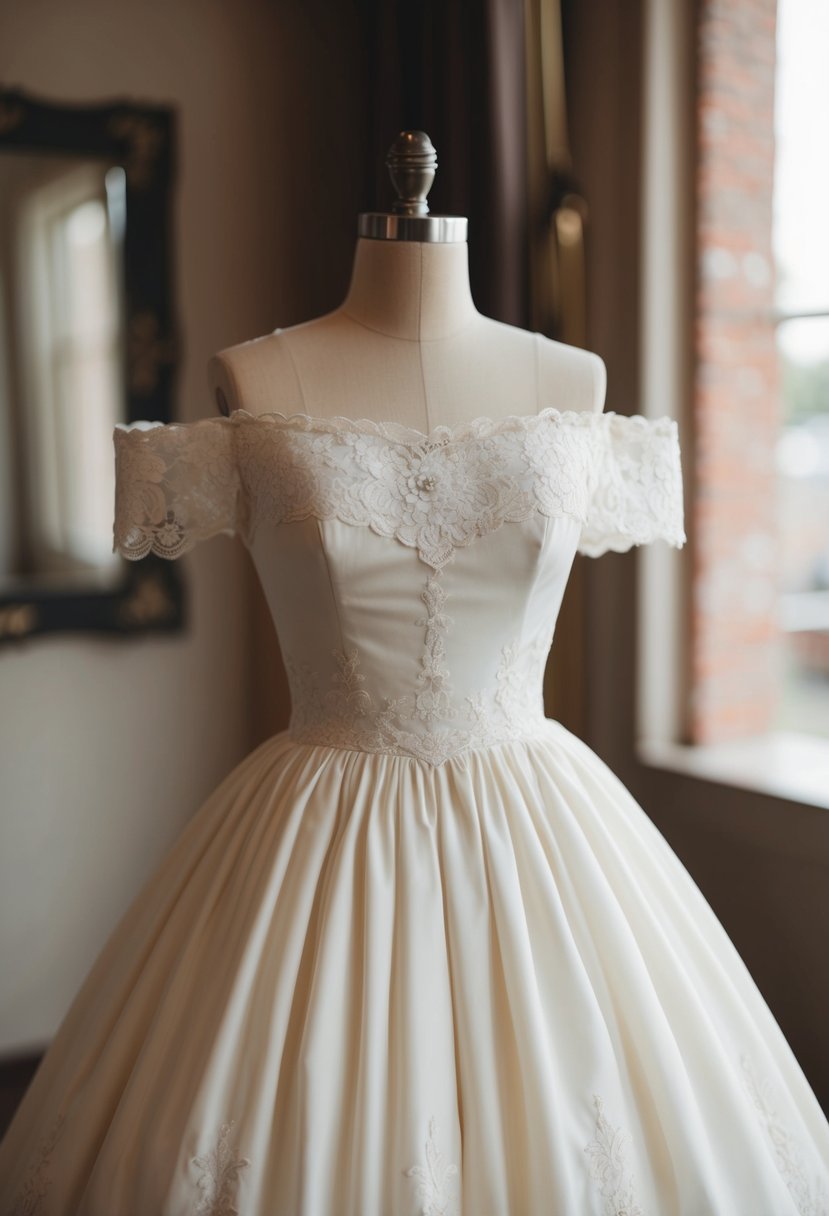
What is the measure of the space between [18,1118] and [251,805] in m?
0.54

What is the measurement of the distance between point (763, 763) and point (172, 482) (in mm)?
1301

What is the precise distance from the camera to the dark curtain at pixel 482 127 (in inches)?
85.3

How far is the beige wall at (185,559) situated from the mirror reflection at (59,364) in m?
0.16

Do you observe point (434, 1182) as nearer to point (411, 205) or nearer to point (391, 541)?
point (391, 541)

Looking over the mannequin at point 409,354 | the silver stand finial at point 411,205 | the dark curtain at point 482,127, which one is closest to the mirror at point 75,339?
the dark curtain at point 482,127

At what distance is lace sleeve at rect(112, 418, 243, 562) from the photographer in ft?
4.80

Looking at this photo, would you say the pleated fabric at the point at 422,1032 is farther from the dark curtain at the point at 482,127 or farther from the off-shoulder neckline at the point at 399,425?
the dark curtain at the point at 482,127

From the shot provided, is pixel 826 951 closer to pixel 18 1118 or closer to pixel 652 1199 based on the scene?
pixel 652 1199

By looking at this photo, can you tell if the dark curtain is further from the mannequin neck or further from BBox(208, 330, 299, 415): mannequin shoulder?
BBox(208, 330, 299, 415): mannequin shoulder

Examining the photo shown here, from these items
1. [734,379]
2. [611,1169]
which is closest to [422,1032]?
[611,1169]

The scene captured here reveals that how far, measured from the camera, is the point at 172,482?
147cm

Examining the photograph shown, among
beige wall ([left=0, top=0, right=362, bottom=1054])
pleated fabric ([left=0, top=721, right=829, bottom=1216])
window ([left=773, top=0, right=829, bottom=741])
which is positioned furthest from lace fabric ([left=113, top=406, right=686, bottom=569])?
beige wall ([left=0, top=0, right=362, bottom=1054])

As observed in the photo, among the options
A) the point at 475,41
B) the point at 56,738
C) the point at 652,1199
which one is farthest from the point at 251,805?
the point at 475,41

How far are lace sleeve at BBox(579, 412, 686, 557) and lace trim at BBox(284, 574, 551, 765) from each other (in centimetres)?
26
